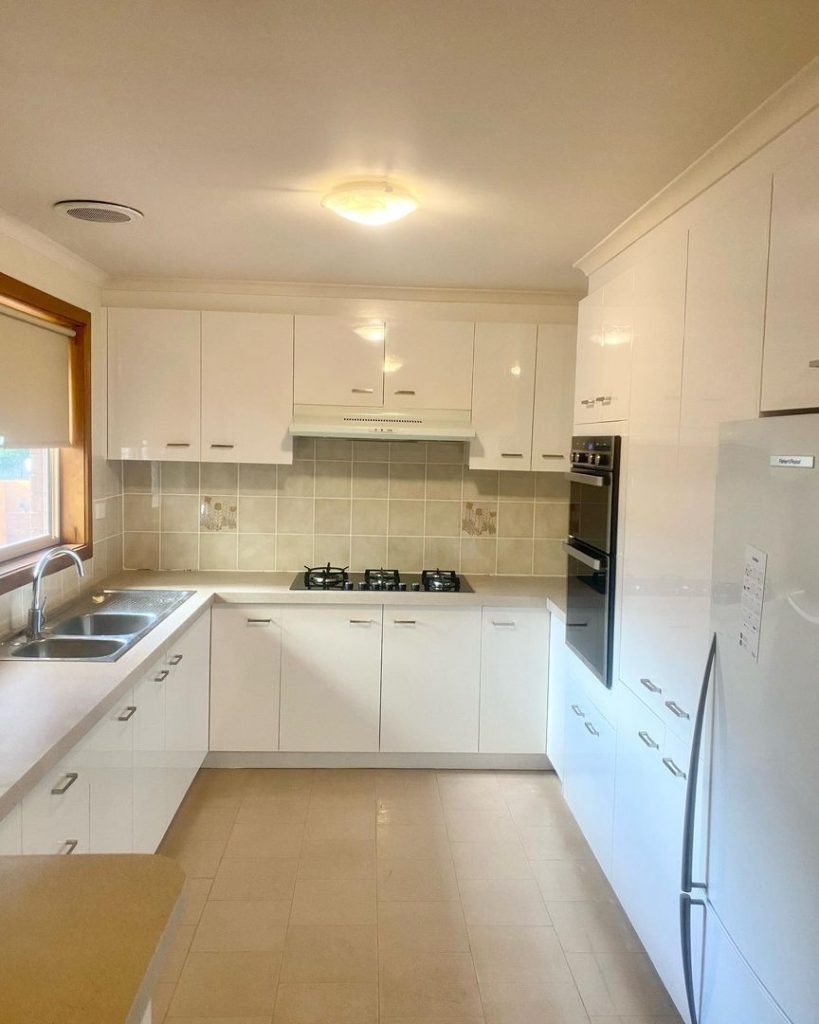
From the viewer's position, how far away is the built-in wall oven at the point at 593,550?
8.31ft

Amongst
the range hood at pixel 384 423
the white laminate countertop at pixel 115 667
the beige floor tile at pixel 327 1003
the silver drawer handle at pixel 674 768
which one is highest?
the range hood at pixel 384 423

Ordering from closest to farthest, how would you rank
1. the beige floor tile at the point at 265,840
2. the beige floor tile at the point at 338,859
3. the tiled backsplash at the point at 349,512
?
the beige floor tile at the point at 338,859 → the beige floor tile at the point at 265,840 → the tiled backsplash at the point at 349,512

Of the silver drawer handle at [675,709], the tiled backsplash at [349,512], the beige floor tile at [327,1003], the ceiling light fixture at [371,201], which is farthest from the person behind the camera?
the tiled backsplash at [349,512]

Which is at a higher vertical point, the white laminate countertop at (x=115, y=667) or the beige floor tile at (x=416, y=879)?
the white laminate countertop at (x=115, y=667)

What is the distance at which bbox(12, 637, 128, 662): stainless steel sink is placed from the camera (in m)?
2.59

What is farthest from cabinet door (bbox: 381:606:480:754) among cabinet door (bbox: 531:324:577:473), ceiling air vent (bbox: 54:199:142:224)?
ceiling air vent (bbox: 54:199:142:224)

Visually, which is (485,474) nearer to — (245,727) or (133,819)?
(245,727)

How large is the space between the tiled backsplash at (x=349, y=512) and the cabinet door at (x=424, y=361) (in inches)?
16.3

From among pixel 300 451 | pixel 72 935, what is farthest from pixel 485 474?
pixel 72 935

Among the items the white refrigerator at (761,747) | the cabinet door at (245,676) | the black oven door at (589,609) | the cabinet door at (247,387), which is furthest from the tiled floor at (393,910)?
the cabinet door at (247,387)

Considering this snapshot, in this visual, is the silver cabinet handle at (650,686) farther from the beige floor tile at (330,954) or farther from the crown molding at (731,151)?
the crown molding at (731,151)

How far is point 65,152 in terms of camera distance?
1.99 metres

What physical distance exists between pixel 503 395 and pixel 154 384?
5.44 ft

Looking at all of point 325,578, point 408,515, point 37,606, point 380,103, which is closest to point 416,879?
point 325,578
